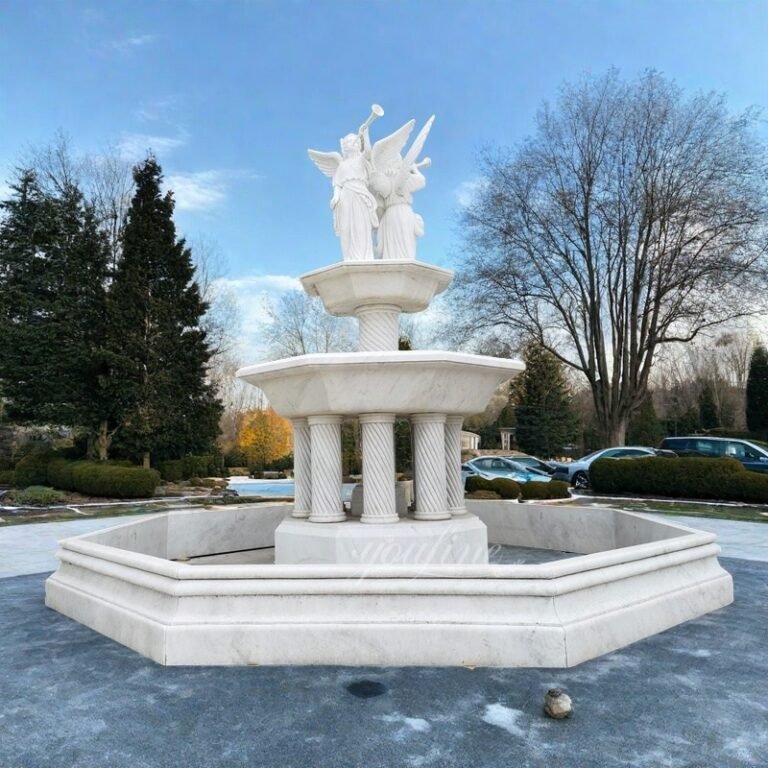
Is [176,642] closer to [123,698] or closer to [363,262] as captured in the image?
[123,698]

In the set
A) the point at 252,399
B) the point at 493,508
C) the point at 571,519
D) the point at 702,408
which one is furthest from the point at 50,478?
the point at 702,408

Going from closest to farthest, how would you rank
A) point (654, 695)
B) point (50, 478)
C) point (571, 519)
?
point (654, 695) < point (571, 519) < point (50, 478)

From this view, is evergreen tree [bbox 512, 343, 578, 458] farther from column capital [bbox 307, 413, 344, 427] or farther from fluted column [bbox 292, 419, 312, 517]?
column capital [bbox 307, 413, 344, 427]

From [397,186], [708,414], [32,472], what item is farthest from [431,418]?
[708,414]

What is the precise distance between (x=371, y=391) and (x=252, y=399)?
4564 cm

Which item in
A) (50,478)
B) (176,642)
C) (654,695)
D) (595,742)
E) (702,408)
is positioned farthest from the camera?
(702,408)

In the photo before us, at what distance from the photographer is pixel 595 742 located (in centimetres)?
316

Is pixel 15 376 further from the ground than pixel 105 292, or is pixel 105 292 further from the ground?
pixel 105 292

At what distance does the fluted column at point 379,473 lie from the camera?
6480 millimetres

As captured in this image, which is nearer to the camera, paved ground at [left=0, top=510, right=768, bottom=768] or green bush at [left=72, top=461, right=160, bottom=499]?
paved ground at [left=0, top=510, right=768, bottom=768]

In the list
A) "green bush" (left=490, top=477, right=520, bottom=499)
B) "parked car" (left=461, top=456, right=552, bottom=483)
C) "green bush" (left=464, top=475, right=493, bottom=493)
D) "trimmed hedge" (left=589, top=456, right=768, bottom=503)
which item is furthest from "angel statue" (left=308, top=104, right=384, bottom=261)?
"parked car" (left=461, top=456, right=552, bottom=483)

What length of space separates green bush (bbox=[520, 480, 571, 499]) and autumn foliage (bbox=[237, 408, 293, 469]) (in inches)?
855

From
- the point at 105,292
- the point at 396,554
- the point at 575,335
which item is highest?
the point at 105,292

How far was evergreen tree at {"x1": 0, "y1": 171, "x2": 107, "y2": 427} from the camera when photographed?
23609mm
